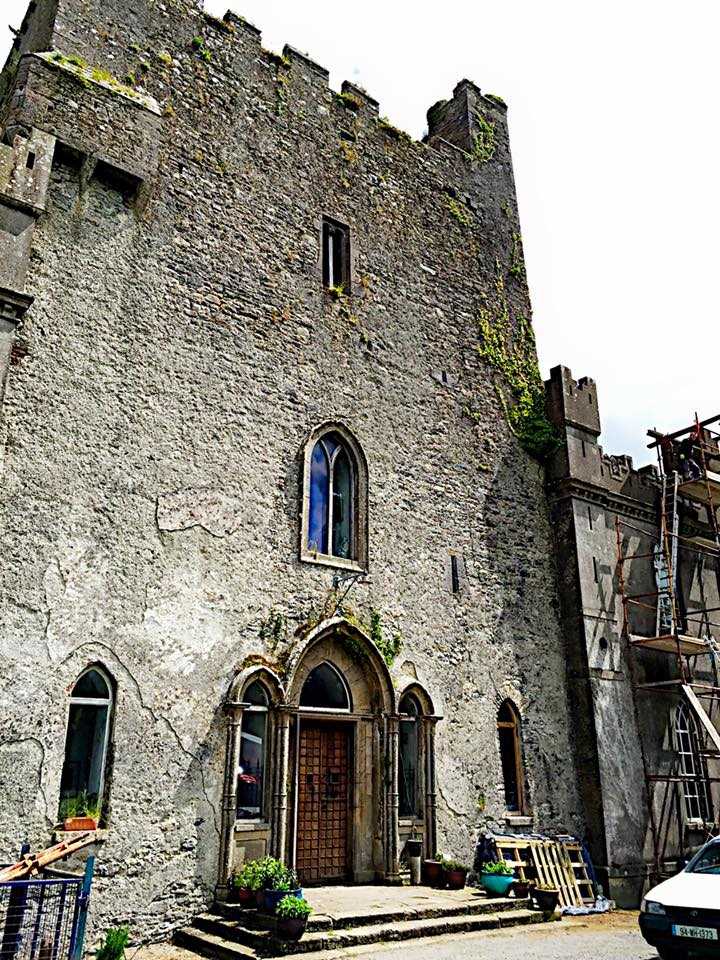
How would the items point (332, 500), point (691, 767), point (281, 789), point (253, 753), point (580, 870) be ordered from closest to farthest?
point (281, 789) < point (253, 753) < point (332, 500) < point (580, 870) < point (691, 767)

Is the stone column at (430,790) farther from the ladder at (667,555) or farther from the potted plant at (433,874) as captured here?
the ladder at (667,555)

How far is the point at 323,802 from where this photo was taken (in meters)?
11.8

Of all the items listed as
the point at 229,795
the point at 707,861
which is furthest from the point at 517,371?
the point at 229,795

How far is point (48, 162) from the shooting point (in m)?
10.9

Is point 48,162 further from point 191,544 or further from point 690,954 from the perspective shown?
point 690,954

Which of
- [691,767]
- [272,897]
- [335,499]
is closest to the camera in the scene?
[272,897]

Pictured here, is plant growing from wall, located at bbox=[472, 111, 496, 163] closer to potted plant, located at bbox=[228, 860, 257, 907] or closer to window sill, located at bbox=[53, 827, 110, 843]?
potted plant, located at bbox=[228, 860, 257, 907]

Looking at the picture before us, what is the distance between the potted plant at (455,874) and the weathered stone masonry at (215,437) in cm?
63

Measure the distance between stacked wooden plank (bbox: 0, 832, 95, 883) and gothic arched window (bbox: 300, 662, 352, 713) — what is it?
3.91 metres

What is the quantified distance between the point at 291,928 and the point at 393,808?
3644 millimetres

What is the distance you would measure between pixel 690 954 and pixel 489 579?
282 inches

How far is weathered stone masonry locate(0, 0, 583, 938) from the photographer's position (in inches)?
380

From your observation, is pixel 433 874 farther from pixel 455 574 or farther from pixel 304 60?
pixel 304 60

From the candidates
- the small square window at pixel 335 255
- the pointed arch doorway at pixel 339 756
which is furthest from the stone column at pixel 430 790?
the small square window at pixel 335 255
